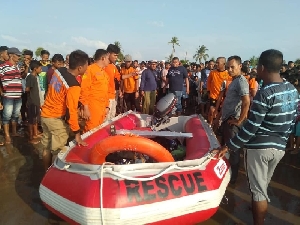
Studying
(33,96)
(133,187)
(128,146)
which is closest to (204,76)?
(33,96)

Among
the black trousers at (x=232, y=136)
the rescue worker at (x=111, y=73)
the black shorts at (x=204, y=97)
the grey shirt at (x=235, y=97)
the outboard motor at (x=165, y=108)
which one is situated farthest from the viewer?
the black shorts at (x=204, y=97)

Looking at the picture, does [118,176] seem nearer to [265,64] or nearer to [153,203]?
[153,203]

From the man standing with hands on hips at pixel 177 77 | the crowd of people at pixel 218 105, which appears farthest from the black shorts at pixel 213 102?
the man standing with hands on hips at pixel 177 77

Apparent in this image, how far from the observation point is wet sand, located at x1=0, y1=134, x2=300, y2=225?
3.02 m

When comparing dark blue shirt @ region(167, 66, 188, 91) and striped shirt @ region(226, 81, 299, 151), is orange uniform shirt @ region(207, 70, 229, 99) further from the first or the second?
striped shirt @ region(226, 81, 299, 151)

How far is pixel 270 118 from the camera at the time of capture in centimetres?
251

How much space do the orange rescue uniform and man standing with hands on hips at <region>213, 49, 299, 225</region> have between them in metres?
2.14

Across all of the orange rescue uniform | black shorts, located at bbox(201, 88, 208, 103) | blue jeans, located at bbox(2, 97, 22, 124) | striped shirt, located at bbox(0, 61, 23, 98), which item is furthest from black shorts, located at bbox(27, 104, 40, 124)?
black shorts, located at bbox(201, 88, 208, 103)

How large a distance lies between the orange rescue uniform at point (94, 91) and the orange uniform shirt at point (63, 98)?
0.52m

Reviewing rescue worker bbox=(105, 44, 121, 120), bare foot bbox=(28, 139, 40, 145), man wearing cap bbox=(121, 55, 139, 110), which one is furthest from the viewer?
man wearing cap bbox=(121, 55, 139, 110)

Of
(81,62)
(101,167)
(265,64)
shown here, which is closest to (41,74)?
(81,62)

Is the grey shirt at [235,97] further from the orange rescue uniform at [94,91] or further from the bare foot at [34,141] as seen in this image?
the bare foot at [34,141]

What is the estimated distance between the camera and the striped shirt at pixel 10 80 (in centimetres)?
518

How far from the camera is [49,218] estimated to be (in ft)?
9.84
